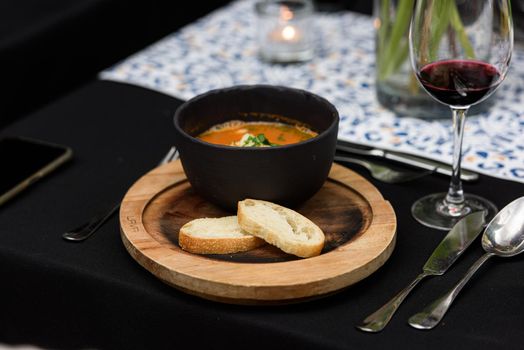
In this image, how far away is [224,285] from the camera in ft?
2.67

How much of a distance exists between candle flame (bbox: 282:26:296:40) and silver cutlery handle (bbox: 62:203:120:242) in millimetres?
670

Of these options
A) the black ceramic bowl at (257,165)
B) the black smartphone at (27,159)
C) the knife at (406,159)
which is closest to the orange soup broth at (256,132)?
the black ceramic bowl at (257,165)

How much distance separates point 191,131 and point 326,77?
55 centimetres

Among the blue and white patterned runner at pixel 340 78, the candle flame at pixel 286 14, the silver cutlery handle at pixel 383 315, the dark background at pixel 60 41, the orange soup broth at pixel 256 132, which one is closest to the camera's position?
the silver cutlery handle at pixel 383 315

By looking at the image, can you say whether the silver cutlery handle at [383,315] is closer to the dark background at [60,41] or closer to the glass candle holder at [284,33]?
the glass candle holder at [284,33]

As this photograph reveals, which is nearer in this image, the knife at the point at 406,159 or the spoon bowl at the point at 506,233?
the spoon bowl at the point at 506,233

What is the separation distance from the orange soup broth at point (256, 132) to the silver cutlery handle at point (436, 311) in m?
0.30

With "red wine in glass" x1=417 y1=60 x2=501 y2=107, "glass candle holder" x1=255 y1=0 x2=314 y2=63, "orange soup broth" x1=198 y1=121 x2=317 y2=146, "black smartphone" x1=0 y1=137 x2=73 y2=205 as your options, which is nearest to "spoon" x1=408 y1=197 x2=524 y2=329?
"red wine in glass" x1=417 y1=60 x2=501 y2=107

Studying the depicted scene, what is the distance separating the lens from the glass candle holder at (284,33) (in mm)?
1574

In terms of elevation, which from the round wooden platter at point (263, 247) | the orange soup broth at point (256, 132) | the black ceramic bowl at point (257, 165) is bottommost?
the round wooden platter at point (263, 247)

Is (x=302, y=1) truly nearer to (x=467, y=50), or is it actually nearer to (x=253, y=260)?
(x=467, y=50)

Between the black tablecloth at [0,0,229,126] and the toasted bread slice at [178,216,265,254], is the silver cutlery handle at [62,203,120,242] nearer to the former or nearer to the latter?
the toasted bread slice at [178,216,265,254]

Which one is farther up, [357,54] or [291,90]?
[291,90]

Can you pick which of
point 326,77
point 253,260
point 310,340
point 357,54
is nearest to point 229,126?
point 253,260
